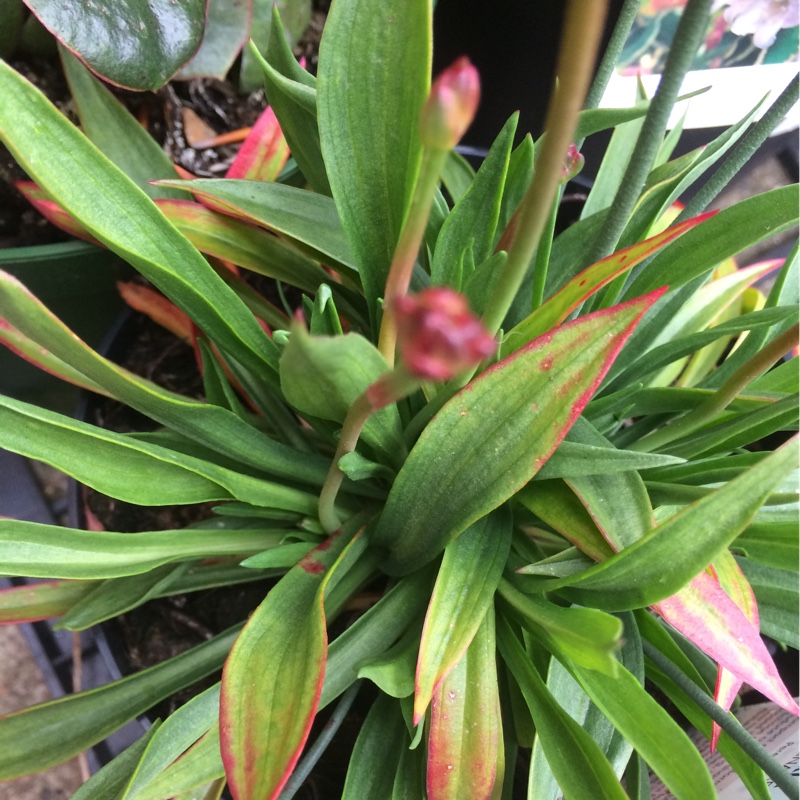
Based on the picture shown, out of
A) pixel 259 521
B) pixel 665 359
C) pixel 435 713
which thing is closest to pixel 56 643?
pixel 259 521

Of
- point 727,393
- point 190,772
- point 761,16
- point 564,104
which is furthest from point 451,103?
point 761,16

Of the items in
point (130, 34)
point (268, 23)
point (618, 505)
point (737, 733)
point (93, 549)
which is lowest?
point (737, 733)

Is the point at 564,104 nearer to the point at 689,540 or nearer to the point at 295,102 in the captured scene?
the point at 689,540

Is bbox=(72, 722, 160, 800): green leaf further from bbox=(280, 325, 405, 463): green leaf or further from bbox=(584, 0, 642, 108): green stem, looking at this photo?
bbox=(584, 0, 642, 108): green stem

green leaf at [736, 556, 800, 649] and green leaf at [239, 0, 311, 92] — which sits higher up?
green leaf at [239, 0, 311, 92]

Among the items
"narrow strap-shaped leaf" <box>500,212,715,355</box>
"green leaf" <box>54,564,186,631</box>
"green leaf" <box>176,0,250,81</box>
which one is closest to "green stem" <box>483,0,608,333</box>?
"narrow strap-shaped leaf" <box>500,212,715,355</box>

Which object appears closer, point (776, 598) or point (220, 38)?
point (776, 598)

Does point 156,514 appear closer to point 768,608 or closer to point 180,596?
point 180,596

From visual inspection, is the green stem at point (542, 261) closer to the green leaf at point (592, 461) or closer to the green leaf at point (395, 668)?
the green leaf at point (592, 461)
